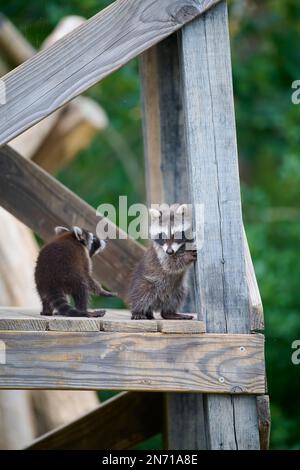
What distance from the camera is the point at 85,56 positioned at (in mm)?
4453

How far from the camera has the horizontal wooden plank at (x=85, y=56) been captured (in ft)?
14.3

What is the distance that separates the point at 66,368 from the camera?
4500 millimetres

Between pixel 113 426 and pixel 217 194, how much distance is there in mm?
2473

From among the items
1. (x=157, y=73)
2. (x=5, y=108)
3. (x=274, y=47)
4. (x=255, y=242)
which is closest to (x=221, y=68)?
(x=5, y=108)

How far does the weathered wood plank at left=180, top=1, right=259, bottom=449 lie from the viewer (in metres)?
4.58

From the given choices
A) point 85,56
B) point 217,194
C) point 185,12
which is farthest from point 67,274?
point 185,12

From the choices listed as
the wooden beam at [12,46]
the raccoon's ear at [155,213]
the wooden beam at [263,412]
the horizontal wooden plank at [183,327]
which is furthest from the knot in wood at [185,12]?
the wooden beam at [12,46]

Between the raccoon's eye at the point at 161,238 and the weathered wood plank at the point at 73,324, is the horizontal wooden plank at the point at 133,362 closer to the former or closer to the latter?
the weathered wood plank at the point at 73,324

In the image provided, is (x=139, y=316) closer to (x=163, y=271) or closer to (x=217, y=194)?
(x=163, y=271)

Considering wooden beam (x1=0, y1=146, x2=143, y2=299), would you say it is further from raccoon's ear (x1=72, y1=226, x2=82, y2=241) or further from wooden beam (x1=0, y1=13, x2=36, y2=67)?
wooden beam (x1=0, y1=13, x2=36, y2=67)

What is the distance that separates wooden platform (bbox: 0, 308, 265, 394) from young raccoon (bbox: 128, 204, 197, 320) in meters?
0.77

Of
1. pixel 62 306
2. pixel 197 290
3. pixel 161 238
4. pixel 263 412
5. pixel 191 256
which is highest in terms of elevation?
pixel 161 238
